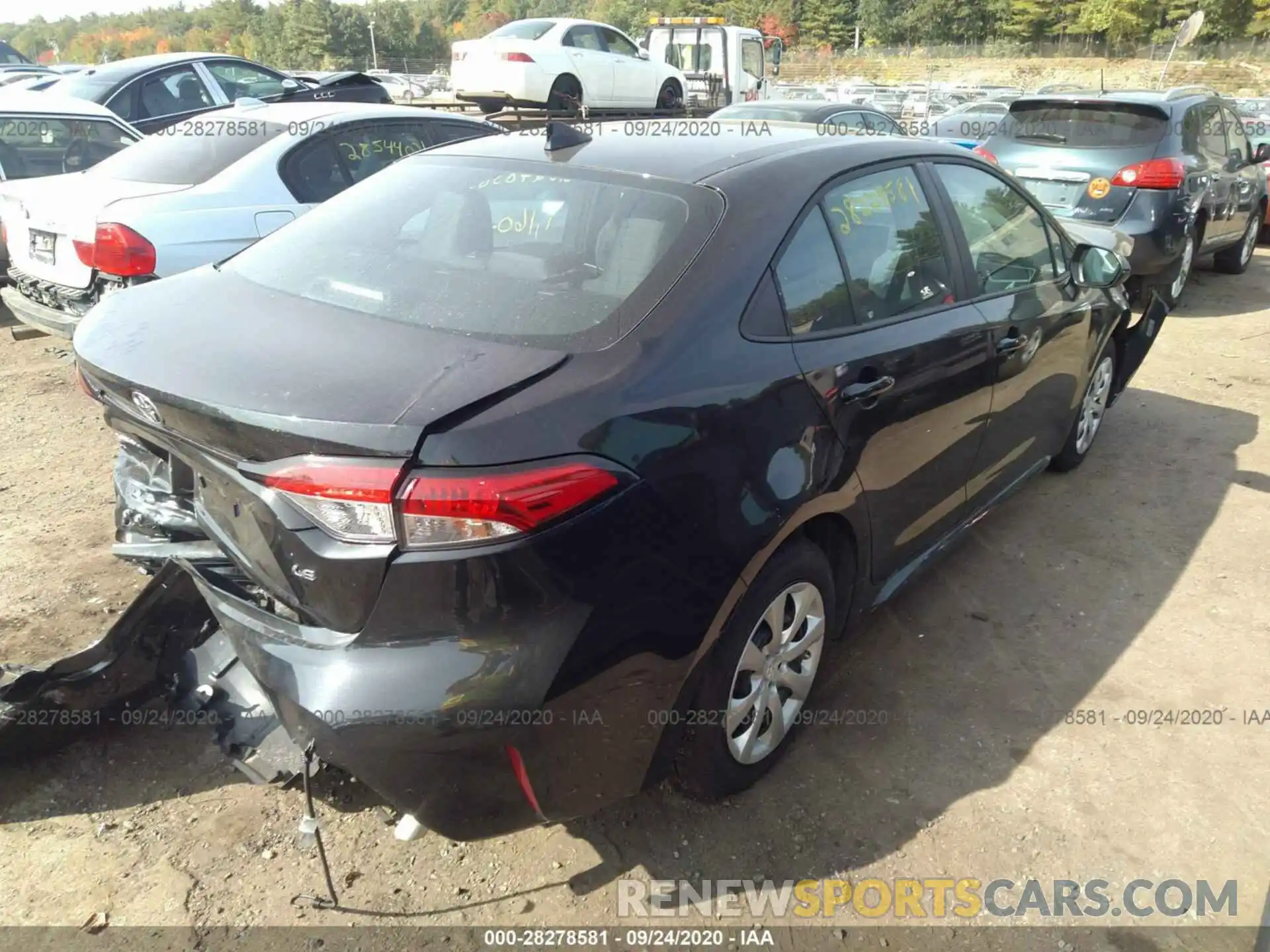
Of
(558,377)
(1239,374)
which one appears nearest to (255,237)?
(558,377)

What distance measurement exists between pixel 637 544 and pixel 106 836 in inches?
66.7

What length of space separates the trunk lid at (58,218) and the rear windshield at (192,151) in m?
0.13

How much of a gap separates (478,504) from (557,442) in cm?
20

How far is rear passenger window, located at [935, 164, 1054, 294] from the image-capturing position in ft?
10.5

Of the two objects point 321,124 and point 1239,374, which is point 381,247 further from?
point 1239,374

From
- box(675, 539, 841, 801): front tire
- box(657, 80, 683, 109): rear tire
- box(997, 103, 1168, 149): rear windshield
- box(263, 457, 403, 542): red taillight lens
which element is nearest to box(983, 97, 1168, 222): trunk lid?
box(997, 103, 1168, 149): rear windshield

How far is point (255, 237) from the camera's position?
5.07m

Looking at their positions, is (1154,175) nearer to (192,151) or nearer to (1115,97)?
(1115,97)

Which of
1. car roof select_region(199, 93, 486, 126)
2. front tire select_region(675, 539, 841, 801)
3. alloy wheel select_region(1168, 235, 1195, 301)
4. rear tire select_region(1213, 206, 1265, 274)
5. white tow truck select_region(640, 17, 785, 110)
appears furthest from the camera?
white tow truck select_region(640, 17, 785, 110)

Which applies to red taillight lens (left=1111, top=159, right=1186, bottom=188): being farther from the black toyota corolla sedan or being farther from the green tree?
the green tree

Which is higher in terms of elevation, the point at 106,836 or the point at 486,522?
the point at 486,522

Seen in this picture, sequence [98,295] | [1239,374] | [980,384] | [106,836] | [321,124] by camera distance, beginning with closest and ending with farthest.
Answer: [106,836] → [980,384] → [98,295] → [321,124] → [1239,374]

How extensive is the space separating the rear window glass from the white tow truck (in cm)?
1424

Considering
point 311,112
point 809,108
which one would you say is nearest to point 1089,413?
point 311,112
